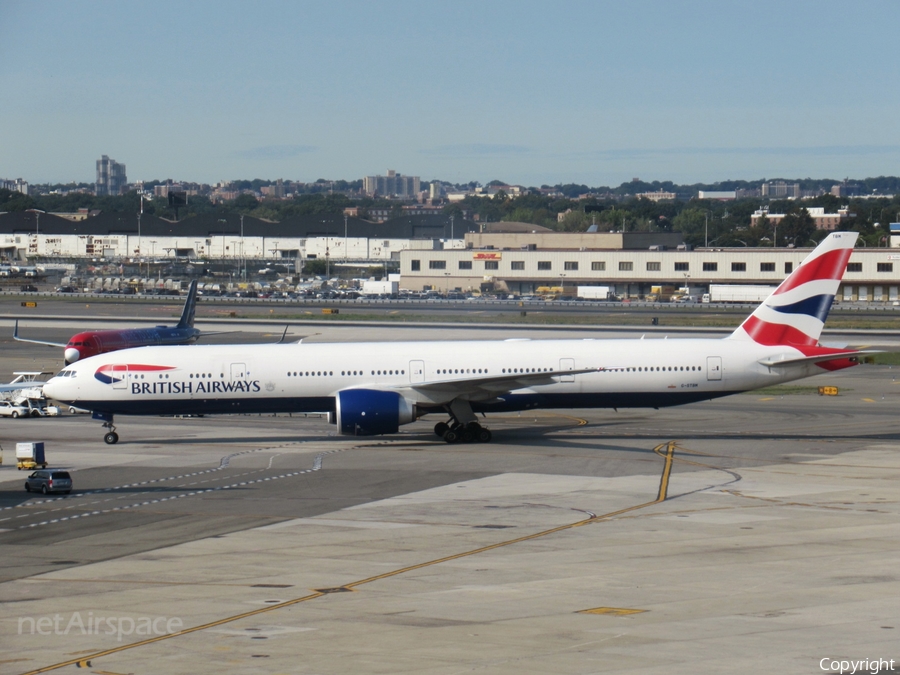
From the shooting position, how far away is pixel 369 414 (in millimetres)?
41156

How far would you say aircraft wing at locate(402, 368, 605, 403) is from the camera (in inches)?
1644

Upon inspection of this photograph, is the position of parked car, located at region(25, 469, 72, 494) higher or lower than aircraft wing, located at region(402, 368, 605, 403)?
lower

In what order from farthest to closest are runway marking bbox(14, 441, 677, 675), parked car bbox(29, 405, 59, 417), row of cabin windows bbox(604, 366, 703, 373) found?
parked car bbox(29, 405, 59, 417) < row of cabin windows bbox(604, 366, 703, 373) < runway marking bbox(14, 441, 677, 675)

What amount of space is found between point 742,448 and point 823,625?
23448 millimetres

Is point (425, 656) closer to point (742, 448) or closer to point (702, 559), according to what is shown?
point (702, 559)

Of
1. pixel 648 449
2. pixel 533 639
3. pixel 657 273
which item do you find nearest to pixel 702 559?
pixel 533 639

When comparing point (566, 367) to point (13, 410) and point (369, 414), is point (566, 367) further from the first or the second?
point (13, 410)

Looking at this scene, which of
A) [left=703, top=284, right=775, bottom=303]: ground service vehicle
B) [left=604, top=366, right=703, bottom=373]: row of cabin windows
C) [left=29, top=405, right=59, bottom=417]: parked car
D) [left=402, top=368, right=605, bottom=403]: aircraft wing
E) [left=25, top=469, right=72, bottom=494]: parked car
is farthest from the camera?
[left=703, top=284, right=775, bottom=303]: ground service vehicle

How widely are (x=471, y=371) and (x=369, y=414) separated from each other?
5.14m

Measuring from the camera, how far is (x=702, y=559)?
23.4m

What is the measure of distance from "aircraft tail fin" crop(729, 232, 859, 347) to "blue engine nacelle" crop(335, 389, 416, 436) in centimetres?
1536

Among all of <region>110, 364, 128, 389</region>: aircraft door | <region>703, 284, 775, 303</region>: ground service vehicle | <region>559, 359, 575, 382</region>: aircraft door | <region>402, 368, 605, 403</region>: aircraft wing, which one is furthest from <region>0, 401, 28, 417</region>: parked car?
<region>703, 284, 775, 303</region>: ground service vehicle

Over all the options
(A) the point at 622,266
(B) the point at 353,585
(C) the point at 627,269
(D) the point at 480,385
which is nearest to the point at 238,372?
(D) the point at 480,385

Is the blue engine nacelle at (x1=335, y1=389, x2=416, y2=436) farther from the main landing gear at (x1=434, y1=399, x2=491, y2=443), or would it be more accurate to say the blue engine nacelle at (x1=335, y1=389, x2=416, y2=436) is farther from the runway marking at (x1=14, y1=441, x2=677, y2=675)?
the runway marking at (x1=14, y1=441, x2=677, y2=675)
